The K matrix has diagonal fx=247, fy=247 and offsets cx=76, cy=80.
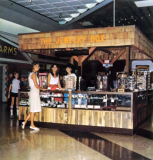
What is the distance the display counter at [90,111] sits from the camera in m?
5.59

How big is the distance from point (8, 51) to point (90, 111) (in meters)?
5.81

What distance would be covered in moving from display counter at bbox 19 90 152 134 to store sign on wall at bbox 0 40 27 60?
3.99 metres

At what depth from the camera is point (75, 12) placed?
1016cm

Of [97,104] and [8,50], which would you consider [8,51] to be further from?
[97,104]

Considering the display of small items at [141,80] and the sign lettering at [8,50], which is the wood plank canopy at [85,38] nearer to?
the display of small items at [141,80]

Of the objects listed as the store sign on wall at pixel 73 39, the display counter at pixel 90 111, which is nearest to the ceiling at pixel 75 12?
the store sign on wall at pixel 73 39

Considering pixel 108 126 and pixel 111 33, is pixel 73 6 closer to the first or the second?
pixel 111 33

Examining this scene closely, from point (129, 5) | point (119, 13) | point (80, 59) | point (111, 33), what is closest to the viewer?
point (111, 33)

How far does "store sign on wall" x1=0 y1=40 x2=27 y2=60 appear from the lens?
9.91 metres

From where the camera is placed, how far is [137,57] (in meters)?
9.91

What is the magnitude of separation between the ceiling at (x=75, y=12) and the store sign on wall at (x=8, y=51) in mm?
1138

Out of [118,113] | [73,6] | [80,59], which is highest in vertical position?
[73,6]

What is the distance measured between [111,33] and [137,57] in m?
4.19

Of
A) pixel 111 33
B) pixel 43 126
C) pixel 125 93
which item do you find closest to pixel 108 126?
pixel 125 93
